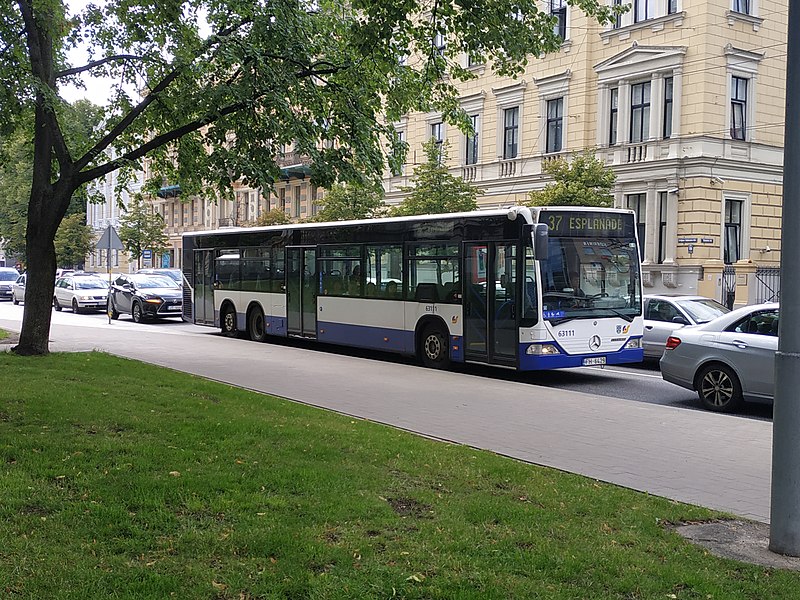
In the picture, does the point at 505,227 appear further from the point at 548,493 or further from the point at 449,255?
the point at 548,493

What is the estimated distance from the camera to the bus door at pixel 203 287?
82.0 ft

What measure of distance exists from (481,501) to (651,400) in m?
7.97

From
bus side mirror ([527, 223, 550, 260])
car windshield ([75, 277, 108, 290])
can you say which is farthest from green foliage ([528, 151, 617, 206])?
car windshield ([75, 277, 108, 290])

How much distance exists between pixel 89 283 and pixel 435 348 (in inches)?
1060

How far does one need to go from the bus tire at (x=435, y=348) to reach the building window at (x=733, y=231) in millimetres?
18170

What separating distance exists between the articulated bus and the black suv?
12066 mm

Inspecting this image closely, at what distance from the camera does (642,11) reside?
107ft

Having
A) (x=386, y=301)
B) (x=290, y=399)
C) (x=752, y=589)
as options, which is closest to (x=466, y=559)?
(x=752, y=589)

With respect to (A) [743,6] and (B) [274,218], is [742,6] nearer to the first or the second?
(A) [743,6]

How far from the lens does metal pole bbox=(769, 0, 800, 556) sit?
5.53 metres

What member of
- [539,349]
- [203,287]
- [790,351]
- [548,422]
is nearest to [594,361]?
[539,349]

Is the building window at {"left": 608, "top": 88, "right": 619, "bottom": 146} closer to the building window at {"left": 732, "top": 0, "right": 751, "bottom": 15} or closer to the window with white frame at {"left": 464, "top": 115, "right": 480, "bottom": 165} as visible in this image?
the building window at {"left": 732, "top": 0, "right": 751, "bottom": 15}

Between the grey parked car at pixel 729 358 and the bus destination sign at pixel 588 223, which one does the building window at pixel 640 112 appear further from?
the grey parked car at pixel 729 358

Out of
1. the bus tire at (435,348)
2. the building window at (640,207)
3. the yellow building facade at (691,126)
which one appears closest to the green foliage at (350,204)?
the yellow building facade at (691,126)
